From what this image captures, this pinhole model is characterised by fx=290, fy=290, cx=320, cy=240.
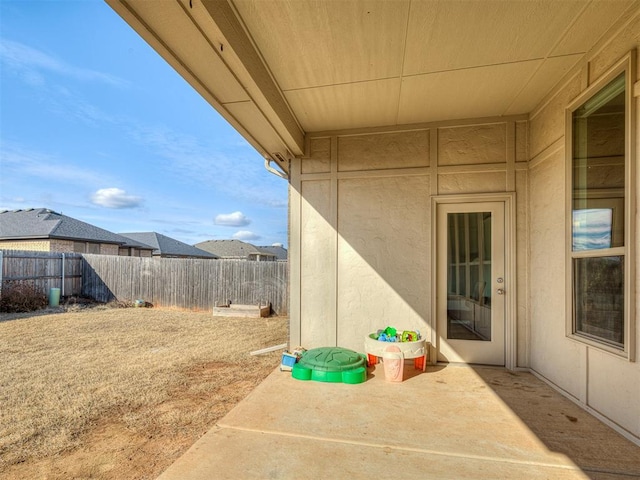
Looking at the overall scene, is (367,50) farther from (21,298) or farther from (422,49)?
(21,298)

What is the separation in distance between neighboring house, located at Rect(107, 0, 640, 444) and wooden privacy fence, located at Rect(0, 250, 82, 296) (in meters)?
9.33

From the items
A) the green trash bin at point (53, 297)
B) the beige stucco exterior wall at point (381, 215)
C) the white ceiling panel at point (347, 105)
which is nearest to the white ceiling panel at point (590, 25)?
the beige stucco exterior wall at point (381, 215)

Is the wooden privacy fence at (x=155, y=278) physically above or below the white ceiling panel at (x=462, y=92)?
A: below

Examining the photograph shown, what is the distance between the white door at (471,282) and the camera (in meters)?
3.51

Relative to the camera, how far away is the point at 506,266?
136 inches

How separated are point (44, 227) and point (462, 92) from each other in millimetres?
17442

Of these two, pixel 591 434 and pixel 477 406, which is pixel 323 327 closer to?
pixel 477 406

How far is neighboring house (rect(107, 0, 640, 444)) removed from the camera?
200 centimetres

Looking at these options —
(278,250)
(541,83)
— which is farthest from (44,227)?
(278,250)

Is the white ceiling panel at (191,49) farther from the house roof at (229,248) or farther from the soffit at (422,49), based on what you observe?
the house roof at (229,248)

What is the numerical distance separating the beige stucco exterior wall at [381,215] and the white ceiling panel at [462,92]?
0.20 m

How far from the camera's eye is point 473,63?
99.9 inches

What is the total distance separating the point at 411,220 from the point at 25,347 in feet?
20.2

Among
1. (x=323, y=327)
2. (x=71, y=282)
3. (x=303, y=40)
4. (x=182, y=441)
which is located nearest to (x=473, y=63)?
(x=303, y=40)
